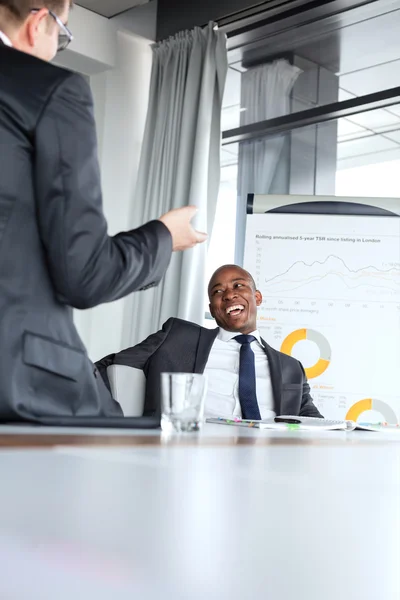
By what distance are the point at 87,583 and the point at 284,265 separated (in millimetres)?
4482

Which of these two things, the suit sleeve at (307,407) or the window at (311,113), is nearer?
the suit sleeve at (307,407)

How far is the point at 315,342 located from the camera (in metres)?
4.65

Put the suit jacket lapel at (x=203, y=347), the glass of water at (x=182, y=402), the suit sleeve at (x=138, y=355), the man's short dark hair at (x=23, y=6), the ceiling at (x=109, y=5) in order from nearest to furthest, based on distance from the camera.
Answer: the glass of water at (x=182, y=402) < the man's short dark hair at (x=23, y=6) < the suit sleeve at (x=138, y=355) < the suit jacket lapel at (x=203, y=347) < the ceiling at (x=109, y=5)

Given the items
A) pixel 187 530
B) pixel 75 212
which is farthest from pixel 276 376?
pixel 187 530

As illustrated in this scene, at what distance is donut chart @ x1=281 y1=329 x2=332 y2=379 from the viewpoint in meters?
4.59

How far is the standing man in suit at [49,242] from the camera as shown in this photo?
130 centimetres

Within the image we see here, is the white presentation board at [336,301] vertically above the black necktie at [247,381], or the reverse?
the white presentation board at [336,301]

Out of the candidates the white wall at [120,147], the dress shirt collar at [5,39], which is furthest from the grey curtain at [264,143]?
the dress shirt collar at [5,39]

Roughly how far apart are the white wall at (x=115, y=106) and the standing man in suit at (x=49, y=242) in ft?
14.9

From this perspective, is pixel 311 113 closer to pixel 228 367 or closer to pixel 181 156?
pixel 181 156

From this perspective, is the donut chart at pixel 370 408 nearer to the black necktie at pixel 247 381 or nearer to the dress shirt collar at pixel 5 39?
the black necktie at pixel 247 381

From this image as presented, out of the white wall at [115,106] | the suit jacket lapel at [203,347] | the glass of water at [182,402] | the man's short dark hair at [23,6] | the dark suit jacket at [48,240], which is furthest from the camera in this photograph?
the white wall at [115,106]

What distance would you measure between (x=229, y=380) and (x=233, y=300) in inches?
20.4

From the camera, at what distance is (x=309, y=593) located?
0.44 m
